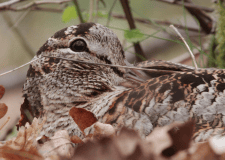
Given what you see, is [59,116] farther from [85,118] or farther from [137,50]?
[137,50]

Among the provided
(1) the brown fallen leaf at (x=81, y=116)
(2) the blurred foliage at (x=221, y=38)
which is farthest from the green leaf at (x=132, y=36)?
(1) the brown fallen leaf at (x=81, y=116)

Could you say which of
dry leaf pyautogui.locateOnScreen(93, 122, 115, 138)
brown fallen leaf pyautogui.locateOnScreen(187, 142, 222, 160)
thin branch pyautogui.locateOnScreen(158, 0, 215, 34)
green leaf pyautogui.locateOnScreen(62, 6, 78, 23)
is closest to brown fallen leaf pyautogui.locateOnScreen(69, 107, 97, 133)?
dry leaf pyautogui.locateOnScreen(93, 122, 115, 138)

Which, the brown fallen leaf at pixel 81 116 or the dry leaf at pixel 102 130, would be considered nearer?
the dry leaf at pixel 102 130

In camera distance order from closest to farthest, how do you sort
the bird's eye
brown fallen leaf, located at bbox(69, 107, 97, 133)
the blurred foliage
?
1. brown fallen leaf, located at bbox(69, 107, 97, 133)
2. the bird's eye
3. the blurred foliage

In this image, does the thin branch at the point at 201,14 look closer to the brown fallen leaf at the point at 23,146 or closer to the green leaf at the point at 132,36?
the green leaf at the point at 132,36

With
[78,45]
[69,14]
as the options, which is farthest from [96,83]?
[69,14]

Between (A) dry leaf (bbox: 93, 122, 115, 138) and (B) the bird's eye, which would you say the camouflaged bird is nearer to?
(B) the bird's eye

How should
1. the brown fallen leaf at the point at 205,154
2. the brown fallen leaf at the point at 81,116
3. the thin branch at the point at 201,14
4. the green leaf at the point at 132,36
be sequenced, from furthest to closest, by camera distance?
the thin branch at the point at 201,14
the green leaf at the point at 132,36
the brown fallen leaf at the point at 81,116
the brown fallen leaf at the point at 205,154

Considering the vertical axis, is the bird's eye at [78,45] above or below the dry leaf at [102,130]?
above
